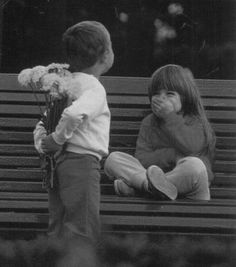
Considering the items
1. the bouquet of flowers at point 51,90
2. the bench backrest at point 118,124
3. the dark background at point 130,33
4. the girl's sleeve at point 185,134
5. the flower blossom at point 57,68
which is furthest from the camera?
the dark background at point 130,33

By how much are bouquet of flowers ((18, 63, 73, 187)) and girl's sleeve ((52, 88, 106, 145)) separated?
0.13 m

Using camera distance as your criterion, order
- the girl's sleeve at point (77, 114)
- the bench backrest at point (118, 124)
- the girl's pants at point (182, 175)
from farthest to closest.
→ the bench backrest at point (118, 124)
the girl's pants at point (182, 175)
the girl's sleeve at point (77, 114)

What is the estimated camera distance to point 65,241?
5.50 metres

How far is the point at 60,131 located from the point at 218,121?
1.81 m

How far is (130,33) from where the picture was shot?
7695 mm

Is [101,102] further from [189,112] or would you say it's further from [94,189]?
[189,112]

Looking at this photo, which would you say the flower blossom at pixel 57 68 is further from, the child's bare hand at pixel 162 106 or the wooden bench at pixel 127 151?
the child's bare hand at pixel 162 106

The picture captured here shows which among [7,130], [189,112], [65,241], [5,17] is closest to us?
[65,241]

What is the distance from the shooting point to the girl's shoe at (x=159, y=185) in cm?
600

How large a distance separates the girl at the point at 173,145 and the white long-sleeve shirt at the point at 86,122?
2.06 feet

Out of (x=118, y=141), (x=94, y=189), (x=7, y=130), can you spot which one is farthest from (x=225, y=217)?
(x=7, y=130)

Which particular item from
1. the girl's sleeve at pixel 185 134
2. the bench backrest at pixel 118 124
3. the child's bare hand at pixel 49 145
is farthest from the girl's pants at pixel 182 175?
the child's bare hand at pixel 49 145

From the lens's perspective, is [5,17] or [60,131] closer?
[60,131]

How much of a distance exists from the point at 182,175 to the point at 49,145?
0.93m
